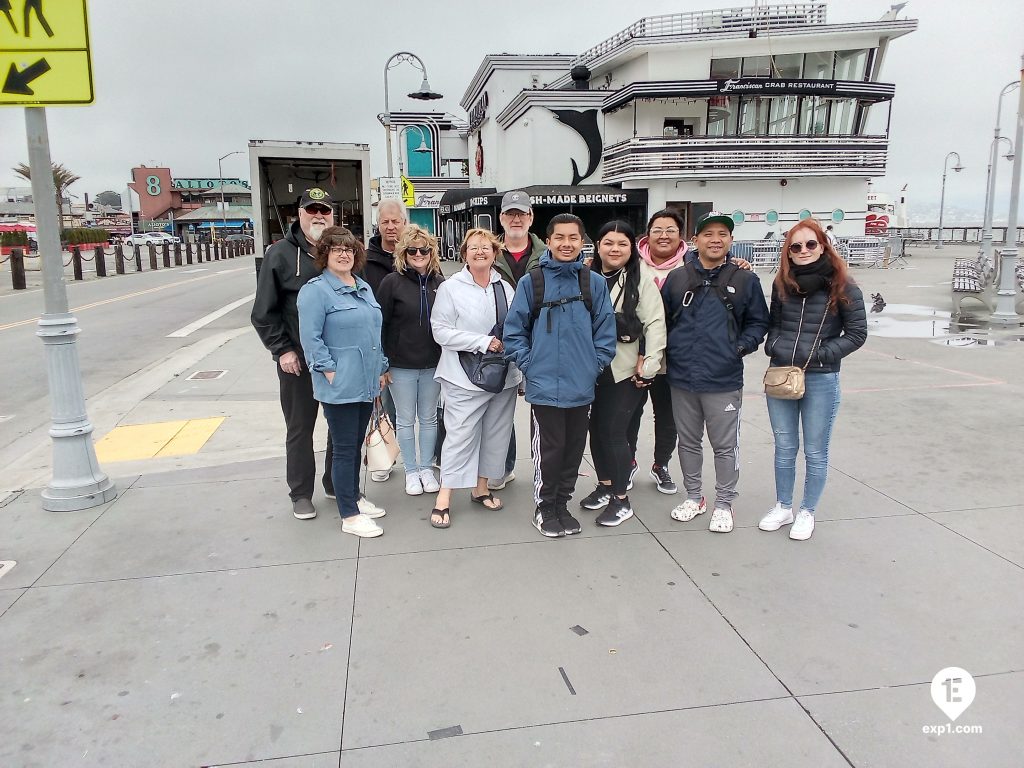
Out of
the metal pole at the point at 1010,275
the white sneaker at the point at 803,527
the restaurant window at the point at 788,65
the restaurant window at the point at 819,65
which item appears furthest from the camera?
the restaurant window at the point at 819,65

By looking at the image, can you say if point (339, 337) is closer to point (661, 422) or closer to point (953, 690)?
point (661, 422)

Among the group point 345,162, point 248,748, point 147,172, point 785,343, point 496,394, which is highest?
point 147,172

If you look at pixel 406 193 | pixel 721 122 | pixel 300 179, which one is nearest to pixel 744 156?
pixel 721 122

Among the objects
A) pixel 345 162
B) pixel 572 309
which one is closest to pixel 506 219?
pixel 572 309

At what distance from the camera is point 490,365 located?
4340mm

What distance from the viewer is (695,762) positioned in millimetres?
2488

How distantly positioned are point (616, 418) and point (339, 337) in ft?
5.84

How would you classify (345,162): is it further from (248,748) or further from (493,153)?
(493,153)

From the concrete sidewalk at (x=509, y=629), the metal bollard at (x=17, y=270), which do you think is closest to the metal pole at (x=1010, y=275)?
the concrete sidewalk at (x=509, y=629)

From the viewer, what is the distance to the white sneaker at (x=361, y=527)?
4.34 m

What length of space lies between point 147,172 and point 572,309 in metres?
128

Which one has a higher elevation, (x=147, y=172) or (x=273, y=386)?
(x=147, y=172)

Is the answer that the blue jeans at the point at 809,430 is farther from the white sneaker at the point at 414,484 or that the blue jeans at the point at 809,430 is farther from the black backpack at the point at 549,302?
the white sneaker at the point at 414,484

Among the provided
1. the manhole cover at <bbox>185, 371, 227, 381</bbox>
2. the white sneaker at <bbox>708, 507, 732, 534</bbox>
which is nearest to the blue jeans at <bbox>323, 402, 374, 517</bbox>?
the white sneaker at <bbox>708, 507, 732, 534</bbox>
